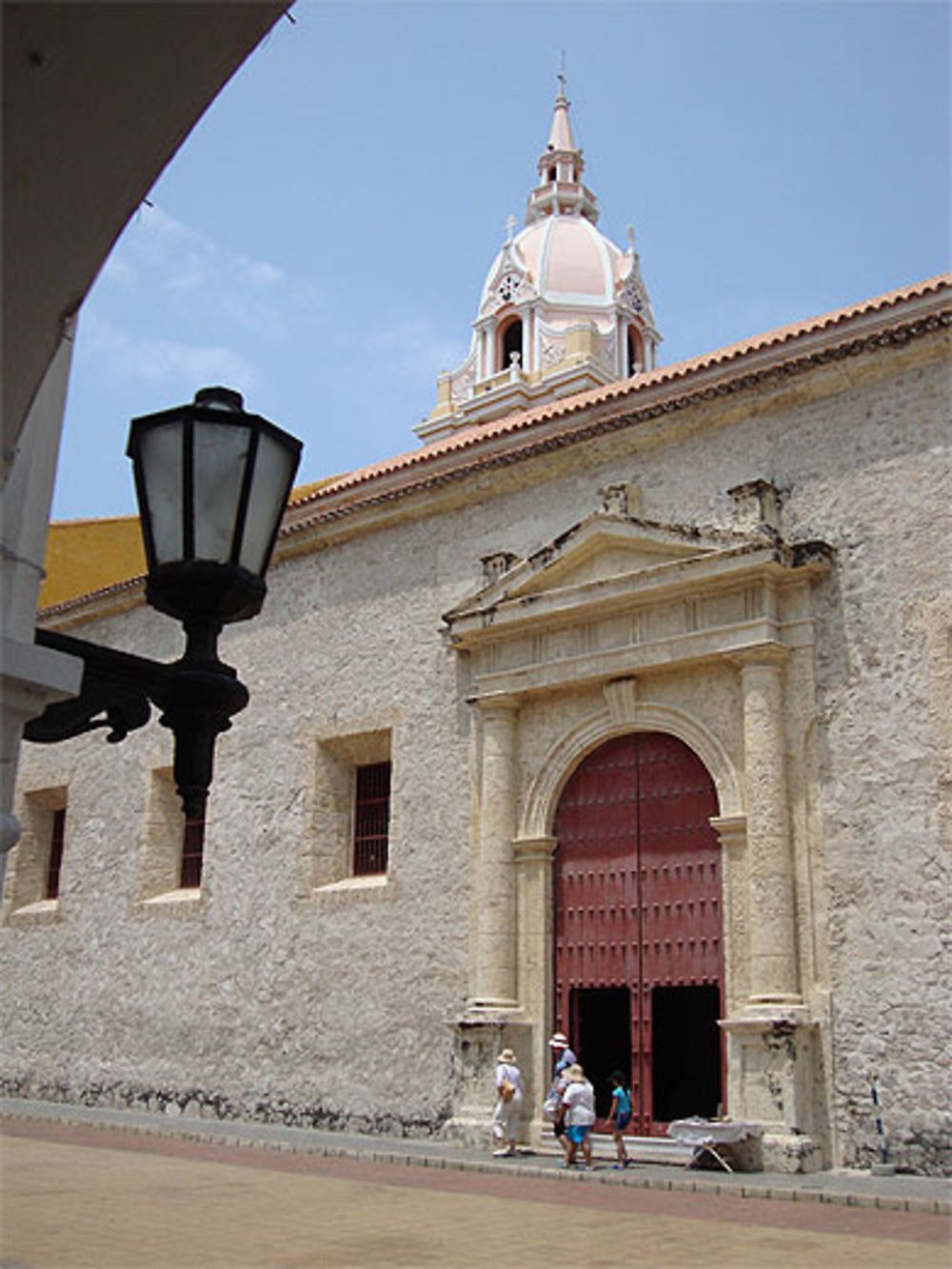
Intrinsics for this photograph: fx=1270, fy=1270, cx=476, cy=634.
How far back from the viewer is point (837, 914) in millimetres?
10602

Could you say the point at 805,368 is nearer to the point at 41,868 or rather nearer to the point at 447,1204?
the point at 447,1204

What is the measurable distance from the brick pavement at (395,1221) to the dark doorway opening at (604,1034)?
249cm

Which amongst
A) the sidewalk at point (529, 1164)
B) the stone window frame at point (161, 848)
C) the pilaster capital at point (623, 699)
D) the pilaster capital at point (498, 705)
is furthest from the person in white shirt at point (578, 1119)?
the stone window frame at point (161, 848)

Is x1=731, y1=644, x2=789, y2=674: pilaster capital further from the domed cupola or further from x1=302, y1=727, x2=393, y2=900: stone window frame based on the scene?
the domed cupola

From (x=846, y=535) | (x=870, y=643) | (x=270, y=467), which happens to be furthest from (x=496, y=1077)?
(x=270, y=467)

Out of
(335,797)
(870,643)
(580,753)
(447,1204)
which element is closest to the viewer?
(447,1204)

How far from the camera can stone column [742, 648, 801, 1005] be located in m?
10.5

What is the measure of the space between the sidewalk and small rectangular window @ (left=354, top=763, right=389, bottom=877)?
2.91 metres

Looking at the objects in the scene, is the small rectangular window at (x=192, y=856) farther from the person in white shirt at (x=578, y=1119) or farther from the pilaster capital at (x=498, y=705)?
the person in white shirt at (x=578, y=1119)

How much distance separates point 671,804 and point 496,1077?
2963mm

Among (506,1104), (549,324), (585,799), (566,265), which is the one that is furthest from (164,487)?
(566,265)

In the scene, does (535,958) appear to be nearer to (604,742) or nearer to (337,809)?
(604,742)

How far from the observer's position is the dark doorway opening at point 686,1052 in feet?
40.9

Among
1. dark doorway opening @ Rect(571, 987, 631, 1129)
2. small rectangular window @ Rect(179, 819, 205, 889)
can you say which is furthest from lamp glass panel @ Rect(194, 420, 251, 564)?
small rectangular window @ Rect(179, 819, 205, 889)
